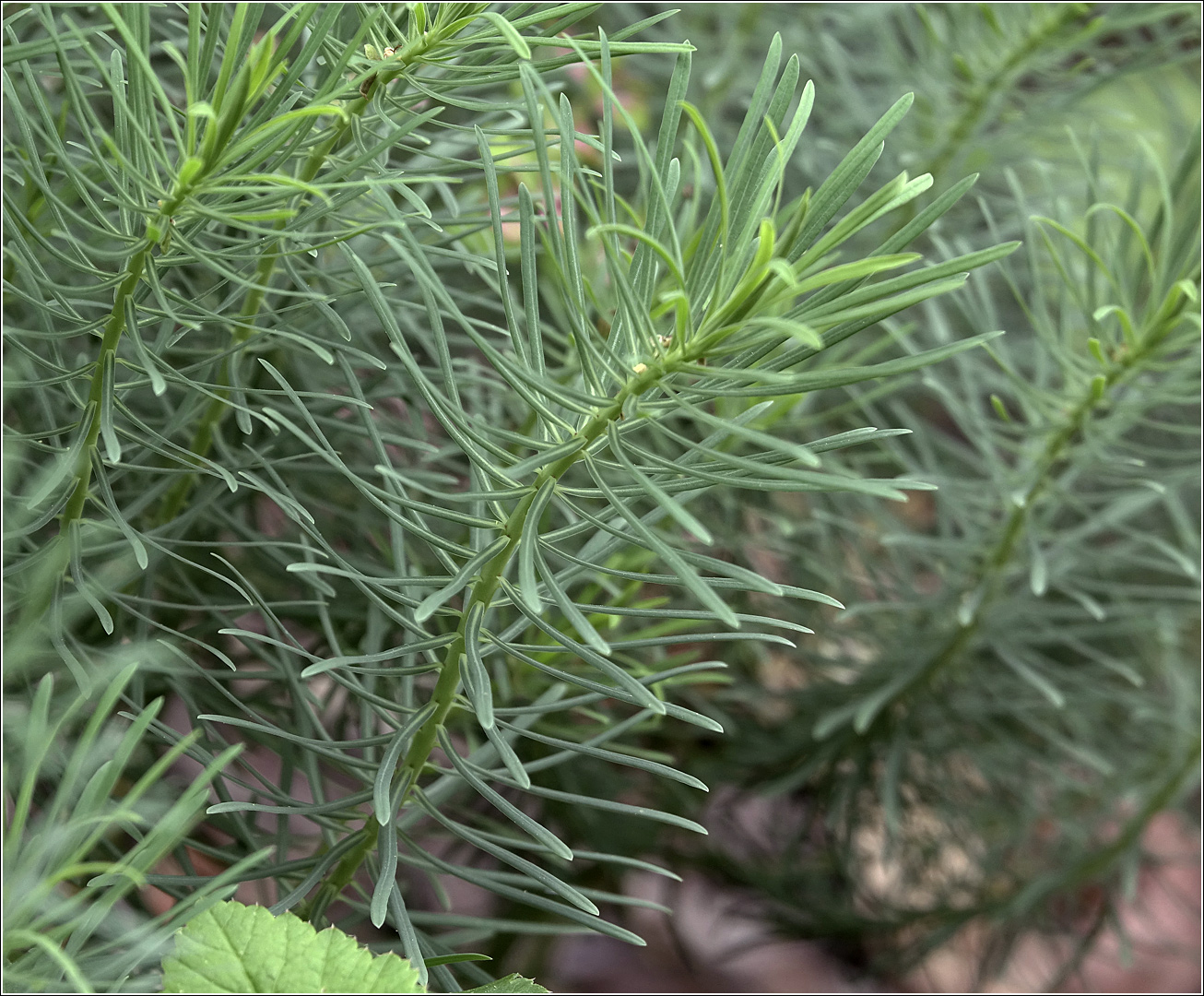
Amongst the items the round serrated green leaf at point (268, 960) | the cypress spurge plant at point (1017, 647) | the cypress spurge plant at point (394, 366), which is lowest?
the cypress spurge plant at point (1017, 647)

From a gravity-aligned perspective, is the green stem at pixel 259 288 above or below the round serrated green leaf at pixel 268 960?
above

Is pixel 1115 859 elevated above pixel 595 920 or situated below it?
below

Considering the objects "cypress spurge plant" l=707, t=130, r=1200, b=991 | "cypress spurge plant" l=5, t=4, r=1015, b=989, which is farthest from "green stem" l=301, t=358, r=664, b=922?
"cypress spurge plant" l=707, t=130, r=1200, b=991

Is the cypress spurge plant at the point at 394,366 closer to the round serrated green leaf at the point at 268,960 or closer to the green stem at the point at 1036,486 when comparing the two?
the round serrated green leaf at the point at 268,960

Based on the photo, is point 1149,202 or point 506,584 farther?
point 1149,202

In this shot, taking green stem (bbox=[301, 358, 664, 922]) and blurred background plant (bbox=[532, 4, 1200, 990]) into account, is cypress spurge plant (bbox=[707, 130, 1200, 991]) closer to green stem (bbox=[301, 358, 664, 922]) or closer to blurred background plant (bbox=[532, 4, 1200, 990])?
blurred background plant (bbox=[532, 4, 1200, 990])

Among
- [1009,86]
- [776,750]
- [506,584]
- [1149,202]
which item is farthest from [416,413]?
[1149,202]

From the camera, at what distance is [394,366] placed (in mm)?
407

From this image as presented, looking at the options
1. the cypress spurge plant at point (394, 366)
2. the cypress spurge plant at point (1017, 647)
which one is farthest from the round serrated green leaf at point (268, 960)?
the cypress spurge plant at point (1017, 647)

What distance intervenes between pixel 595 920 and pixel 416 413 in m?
0.20

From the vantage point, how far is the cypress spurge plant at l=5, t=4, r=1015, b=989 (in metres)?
0.25

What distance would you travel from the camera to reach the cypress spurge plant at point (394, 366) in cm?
25

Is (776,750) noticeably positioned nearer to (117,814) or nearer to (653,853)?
(653,853)

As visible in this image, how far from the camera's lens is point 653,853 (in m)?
0.74
